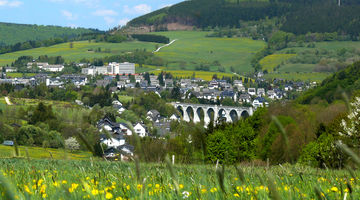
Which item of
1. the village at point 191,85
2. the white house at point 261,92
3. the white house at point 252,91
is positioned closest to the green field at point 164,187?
the village at point 191,85

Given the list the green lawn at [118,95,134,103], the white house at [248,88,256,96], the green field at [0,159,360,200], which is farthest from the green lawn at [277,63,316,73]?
the green field at [0,159,360,200]

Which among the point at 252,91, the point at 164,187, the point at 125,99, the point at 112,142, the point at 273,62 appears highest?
the point at 112,142

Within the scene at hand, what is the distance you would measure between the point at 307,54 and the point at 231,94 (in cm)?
4138

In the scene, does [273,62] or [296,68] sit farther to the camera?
[273,62]

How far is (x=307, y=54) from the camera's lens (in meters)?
190

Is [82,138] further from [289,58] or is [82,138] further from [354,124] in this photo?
[289,58]

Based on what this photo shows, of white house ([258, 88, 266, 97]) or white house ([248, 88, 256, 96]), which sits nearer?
white house ([258, 88, 266, 97])

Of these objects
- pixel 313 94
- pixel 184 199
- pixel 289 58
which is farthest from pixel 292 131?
pixel 289 58

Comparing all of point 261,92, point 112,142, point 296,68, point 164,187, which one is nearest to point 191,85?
point 261,92

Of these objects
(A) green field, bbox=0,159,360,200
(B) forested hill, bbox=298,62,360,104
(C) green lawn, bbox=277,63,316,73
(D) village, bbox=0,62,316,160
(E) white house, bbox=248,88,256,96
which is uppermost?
(A) green field, bbox=0,159,360,200

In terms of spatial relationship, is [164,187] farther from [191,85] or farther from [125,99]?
[191,85]

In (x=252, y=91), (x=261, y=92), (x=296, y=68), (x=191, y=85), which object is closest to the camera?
(x=261, y=92)

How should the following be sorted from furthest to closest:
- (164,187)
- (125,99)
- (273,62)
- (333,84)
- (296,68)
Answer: (273,62) → (296,68) → (125,99) → (333,84) → (164,187)

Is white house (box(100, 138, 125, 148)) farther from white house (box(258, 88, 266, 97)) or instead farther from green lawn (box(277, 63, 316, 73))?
green lawn (box(277, 63, 316, 73))
